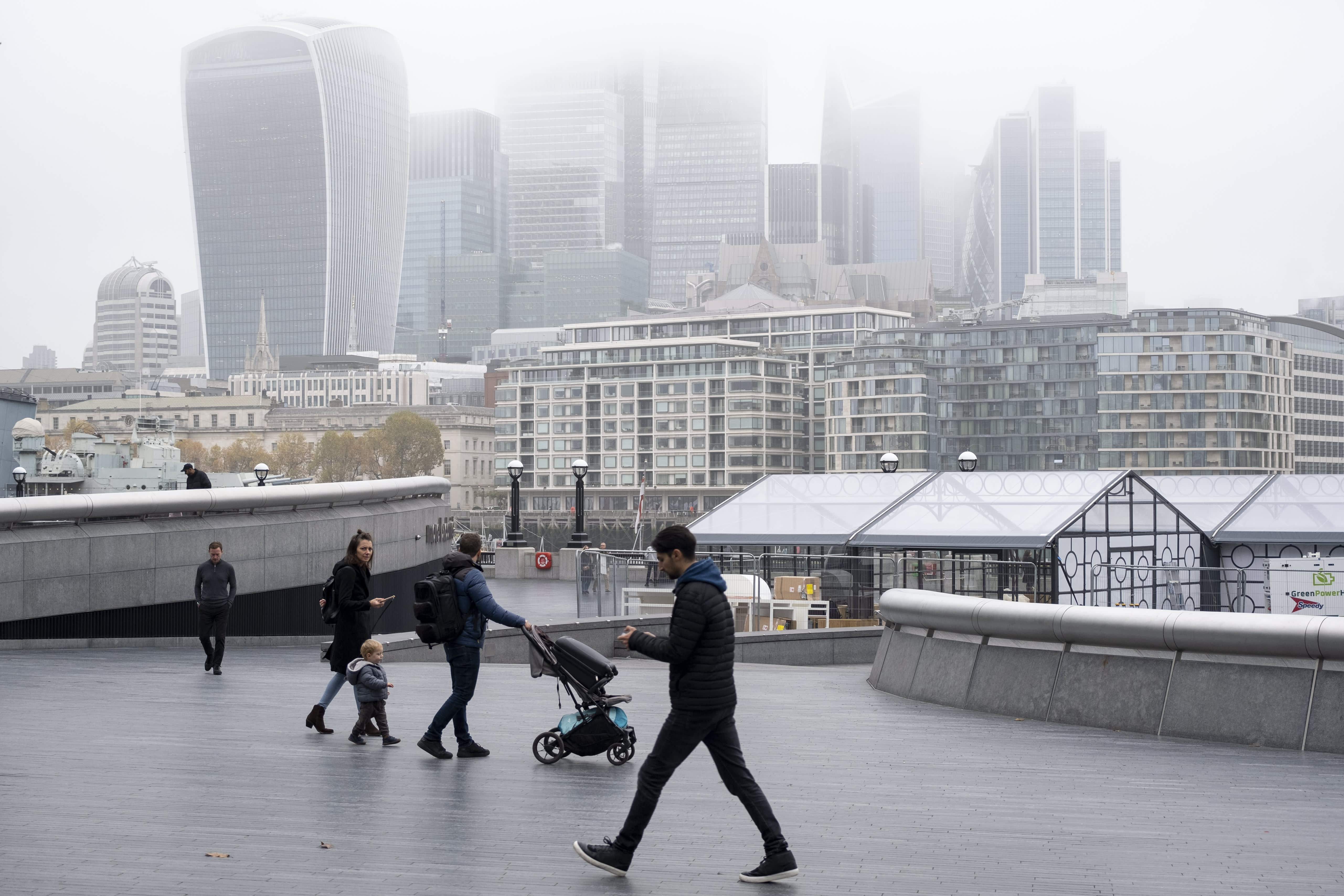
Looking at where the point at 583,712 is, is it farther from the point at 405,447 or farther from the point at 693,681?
the point at 405,447

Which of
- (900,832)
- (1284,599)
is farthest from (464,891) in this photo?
(1284,599)

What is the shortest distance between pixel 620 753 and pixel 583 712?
403 mm

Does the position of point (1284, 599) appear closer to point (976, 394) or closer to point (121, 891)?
point (121, 891)

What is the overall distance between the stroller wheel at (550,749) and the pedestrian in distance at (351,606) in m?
2.25

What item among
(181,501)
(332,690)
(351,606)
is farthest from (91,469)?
(332,690)

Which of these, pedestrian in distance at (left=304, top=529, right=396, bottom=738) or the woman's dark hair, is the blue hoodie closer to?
pedestrian in distance at (left=304, top=529, right=396, bottom=738)

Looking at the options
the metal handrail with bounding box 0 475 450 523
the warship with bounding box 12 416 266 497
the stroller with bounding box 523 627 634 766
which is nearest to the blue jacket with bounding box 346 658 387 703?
the stroller with bounding box 523 627 634 766

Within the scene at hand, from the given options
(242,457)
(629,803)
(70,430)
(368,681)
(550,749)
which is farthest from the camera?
(242,457)

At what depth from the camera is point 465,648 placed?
1138cm

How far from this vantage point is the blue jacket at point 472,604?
37.0 ft

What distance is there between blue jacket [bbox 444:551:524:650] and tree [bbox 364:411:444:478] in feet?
535

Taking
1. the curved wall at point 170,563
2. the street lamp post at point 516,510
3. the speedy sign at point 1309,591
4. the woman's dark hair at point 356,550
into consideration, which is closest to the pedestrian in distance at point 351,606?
the woman's dark hair at point 356,550

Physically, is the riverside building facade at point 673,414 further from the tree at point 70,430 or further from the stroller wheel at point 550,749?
the stroller wheel at point 550,749

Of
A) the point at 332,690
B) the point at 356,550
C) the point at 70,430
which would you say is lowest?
the point at 332,690
